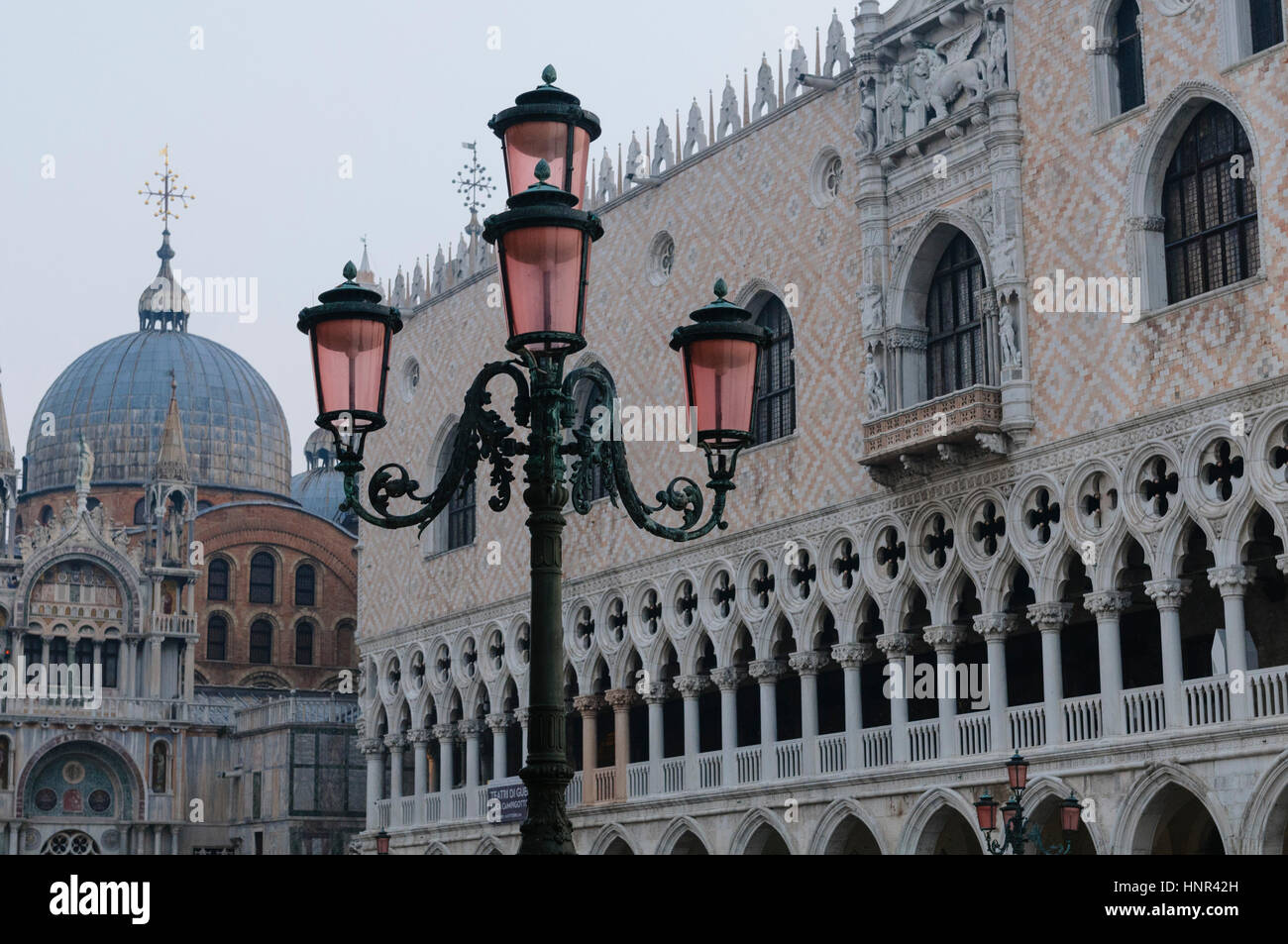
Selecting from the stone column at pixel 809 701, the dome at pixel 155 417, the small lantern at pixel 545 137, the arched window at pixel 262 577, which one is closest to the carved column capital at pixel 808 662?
the stone column at pixel 809 701

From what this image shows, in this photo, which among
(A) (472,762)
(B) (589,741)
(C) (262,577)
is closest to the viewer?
(B) (589,741)

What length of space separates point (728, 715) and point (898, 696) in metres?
3.39

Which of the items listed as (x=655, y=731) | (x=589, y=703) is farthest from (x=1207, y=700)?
(x=589, y=703)

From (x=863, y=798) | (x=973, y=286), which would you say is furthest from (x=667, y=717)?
(x=973, y=286)

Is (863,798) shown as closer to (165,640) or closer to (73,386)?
(165,640)

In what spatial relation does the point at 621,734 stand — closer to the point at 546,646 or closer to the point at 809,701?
the point at 809,701

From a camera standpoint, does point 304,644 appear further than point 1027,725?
Yes

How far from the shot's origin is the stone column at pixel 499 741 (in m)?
30.2

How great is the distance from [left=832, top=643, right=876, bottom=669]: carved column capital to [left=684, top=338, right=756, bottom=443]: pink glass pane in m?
14.6

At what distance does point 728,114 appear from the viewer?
26578 millimetres

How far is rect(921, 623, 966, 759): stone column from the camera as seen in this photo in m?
21.5

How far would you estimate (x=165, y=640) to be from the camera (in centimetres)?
4250

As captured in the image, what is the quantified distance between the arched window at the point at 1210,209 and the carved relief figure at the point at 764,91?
23.3ft
